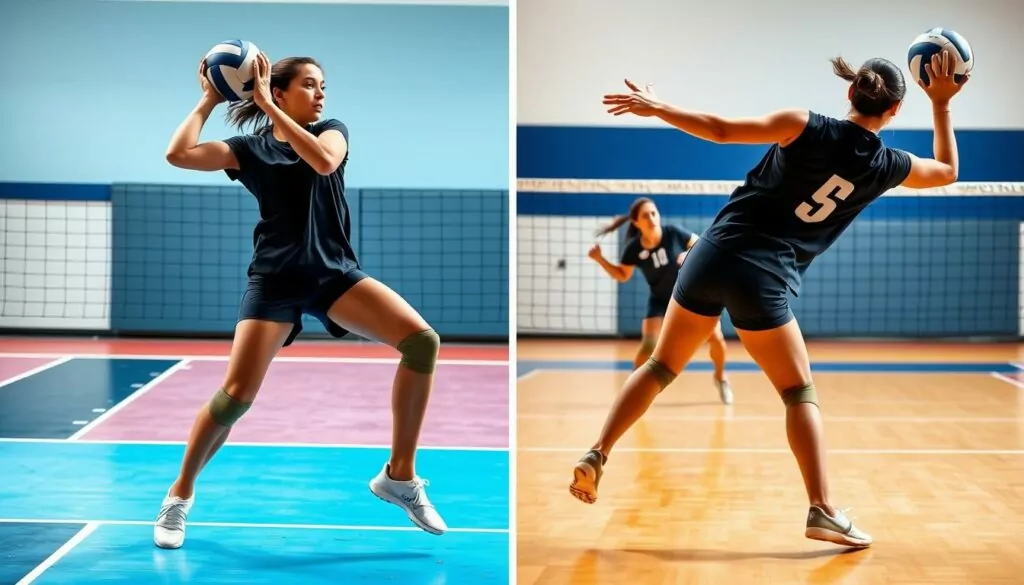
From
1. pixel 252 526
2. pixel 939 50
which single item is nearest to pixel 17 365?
pixel 252 526

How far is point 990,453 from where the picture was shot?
5.72m

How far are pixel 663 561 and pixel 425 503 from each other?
2.49 ft

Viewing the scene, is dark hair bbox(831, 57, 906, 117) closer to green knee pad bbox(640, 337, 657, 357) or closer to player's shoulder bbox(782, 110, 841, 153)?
player's shoulder bbox(782, 110, 841, 153)

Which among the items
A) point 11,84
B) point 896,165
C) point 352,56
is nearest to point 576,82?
point 352,56

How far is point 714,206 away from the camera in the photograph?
11.4m

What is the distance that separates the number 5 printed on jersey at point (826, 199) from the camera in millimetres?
3645

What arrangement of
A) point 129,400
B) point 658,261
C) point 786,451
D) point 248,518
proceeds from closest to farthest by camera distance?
point 248,518 → point 786,451 → point 129,400 → point 658,261

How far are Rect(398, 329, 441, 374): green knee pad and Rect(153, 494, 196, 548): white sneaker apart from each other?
0.81 meters

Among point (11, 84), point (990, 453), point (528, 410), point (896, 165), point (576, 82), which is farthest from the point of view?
point (576, 82)

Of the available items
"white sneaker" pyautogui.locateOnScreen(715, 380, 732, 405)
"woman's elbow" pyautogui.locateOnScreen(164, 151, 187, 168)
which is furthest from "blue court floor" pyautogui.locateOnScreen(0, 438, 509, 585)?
"white sneaker" pyautogui.locateOnScreen(715, 380, 732, 405)

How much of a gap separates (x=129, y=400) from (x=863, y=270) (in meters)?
7.09

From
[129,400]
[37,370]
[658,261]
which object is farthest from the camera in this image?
[37,370]

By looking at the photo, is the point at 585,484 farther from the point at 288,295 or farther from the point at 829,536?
the point at 288,295

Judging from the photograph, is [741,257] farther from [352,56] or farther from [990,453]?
[352,56]
